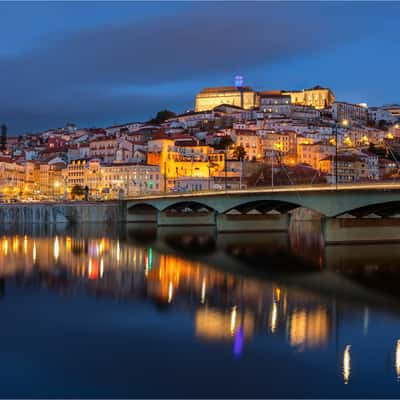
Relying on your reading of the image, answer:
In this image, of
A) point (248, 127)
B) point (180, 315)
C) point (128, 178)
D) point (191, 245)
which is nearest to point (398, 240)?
point (191, 245)

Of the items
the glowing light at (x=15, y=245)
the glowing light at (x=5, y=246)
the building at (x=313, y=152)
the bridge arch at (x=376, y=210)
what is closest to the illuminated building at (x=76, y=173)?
the building at (x=313, y=152)

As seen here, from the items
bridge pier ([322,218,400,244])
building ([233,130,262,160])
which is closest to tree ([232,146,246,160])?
building ([233,130,262,160])

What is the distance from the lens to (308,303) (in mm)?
18609

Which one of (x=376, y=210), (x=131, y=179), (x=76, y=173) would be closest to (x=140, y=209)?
(x=131, y=179)

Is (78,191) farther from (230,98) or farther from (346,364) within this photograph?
(346,364)

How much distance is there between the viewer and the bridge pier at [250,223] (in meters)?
46.8

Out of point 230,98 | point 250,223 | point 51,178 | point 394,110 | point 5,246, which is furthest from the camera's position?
point 394,110

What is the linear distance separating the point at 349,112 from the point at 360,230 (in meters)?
113

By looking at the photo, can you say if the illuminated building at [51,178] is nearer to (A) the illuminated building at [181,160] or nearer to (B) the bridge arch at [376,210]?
(A) the illuminated building at [181,160]

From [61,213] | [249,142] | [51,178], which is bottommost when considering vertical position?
[61,213]

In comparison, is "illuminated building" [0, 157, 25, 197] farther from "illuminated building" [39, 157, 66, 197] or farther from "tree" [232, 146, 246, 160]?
"tree" [232, 146, 246, 160]

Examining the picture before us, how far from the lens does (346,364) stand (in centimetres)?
1212

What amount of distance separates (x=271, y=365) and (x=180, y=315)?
5.19 m

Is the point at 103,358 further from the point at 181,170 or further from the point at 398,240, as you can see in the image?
the point at 181,170
